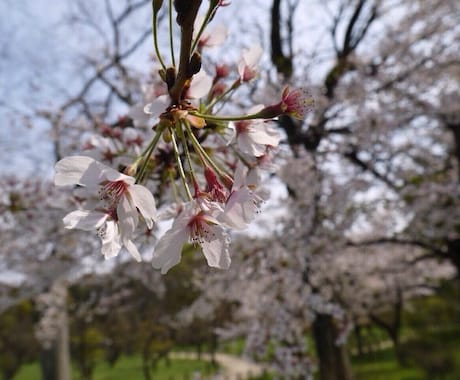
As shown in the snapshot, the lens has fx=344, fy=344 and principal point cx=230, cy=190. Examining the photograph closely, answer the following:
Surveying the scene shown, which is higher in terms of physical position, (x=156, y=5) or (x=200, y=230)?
(x=156, y=5)

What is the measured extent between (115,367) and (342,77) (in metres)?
18.5

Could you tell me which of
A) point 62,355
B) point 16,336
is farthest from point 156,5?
point 16,336

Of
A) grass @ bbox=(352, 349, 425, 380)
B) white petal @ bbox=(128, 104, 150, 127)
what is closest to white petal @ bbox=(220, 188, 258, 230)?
white petal @ bbox=(128, 104, 150, 127)

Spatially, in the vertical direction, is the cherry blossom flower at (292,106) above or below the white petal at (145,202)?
above

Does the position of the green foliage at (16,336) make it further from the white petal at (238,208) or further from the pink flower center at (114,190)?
the white petal at (238,208)

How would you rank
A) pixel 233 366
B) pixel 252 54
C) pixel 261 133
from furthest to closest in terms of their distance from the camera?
pixel 233 366
pixel 252 54
pixel 261 133

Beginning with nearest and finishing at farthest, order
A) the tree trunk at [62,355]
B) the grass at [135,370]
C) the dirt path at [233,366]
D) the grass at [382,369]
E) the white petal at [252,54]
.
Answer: the white petal at [252,54]
the tree trunk at [62,355]
the grass at [382,369]
the dirt path at [233,366]
the grass at [135,370]

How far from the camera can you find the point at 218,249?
658 millimetres

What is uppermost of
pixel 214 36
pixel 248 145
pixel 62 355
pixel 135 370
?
pixel 214 36

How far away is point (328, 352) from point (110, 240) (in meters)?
4.42

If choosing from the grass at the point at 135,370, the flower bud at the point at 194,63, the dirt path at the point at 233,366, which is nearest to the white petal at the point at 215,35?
the flower bud at the point at 194,63

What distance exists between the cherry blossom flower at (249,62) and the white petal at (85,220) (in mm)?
503

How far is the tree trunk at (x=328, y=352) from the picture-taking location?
4.27m

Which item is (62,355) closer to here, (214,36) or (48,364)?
(48,364)
